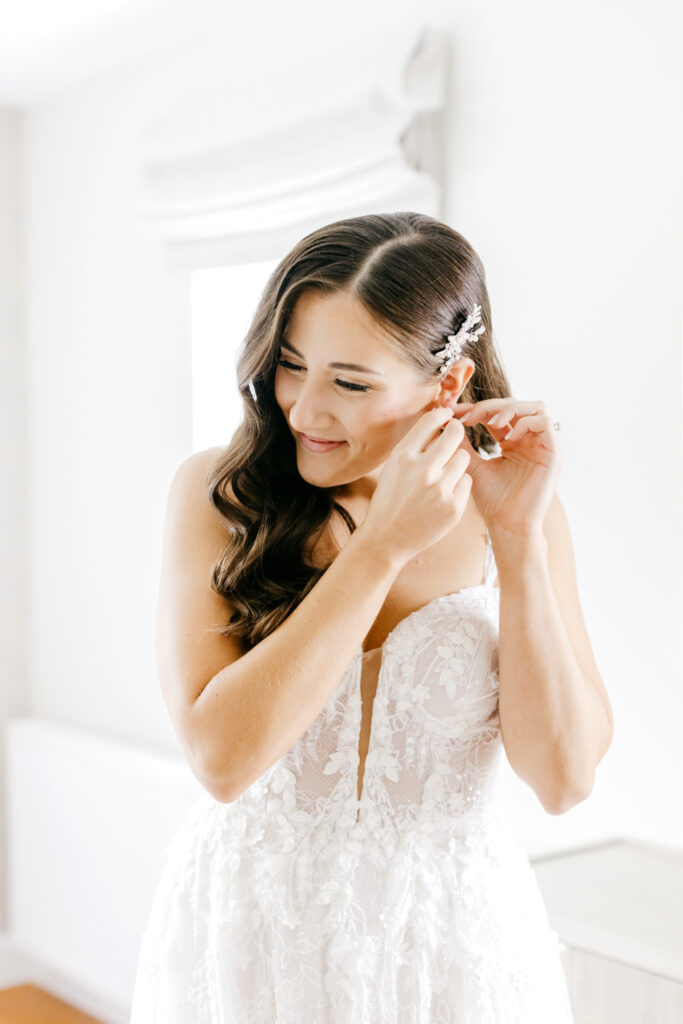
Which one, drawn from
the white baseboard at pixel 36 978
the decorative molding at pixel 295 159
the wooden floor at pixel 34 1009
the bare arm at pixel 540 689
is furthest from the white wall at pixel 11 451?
the bare arm at pixel 540 689

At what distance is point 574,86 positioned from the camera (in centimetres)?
212

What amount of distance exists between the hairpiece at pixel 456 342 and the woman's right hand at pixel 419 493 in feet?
0.31

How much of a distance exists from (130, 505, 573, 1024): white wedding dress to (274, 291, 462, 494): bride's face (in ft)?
0.69

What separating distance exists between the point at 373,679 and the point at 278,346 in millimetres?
402

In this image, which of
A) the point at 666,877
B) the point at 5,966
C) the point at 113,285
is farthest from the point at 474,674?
the point at 5,966

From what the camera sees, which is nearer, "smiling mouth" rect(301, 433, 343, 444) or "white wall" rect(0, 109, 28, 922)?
"smiling mouth" rect(301, 433, 343, 444)

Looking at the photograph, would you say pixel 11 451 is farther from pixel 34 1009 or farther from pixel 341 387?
pixel 341 387

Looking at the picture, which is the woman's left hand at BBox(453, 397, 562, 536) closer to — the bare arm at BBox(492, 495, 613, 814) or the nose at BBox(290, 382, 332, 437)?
the bare arm at BBox(492, 495, 613, 814)

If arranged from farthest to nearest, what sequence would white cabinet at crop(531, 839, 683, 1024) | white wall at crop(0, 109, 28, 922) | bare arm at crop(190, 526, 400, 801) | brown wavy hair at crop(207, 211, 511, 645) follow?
white wall at crop(0, 109, 28, 922) < white cabinet at crop(531, 839, 683, 1024) < brown wavy hair at crop(207, 211, 511, 645) < bare arm at crop(190, 526, 400, 801)

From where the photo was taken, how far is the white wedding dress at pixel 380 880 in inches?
48.8

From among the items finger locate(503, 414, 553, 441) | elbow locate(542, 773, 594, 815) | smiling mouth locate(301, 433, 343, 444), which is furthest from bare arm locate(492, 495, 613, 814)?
smiling mouth locate(301, 433, 343, 444)

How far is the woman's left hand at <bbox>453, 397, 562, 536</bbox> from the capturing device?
1285mm

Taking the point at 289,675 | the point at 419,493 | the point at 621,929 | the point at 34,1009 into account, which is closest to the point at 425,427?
the point at 419,493

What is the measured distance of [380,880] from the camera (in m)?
1.26
